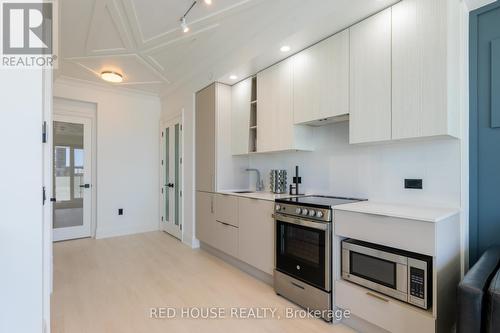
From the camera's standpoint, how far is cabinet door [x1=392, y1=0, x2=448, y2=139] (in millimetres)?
1817

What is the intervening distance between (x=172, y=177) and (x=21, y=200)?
13.2 feet

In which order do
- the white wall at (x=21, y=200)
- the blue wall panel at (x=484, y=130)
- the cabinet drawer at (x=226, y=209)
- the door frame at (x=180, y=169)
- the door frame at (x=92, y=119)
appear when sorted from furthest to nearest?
the door frame at (x=92, y=119) < the door frame at (x=180, y=169) < the cabinet drawer at (x=226, y=209) < the blue wall panel at (x=484, y=130) < the white wall at (x=21, y=200)

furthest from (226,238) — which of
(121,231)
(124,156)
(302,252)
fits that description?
(124,156)

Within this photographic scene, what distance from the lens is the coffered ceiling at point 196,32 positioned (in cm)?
243

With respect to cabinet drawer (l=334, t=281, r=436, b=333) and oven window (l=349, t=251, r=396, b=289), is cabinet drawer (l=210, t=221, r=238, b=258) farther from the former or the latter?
oven window (l=349, t=251, r=396, b=289)

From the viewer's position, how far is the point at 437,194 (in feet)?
6.84

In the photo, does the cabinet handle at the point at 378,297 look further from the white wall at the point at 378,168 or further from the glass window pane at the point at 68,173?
the glass window pane at the point at 68,173

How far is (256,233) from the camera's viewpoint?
299cm

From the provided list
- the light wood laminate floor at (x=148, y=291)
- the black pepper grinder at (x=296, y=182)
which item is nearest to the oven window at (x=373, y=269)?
the light wood laminate floor at (x=148, y=291)

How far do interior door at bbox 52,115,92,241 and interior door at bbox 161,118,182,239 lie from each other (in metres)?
1.34

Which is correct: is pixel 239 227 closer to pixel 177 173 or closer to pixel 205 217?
pixel 205 217

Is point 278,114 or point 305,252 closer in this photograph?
point 305,252

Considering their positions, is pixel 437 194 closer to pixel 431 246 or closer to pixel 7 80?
pixel 431 246

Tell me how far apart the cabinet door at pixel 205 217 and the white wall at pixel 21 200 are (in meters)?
2.62
